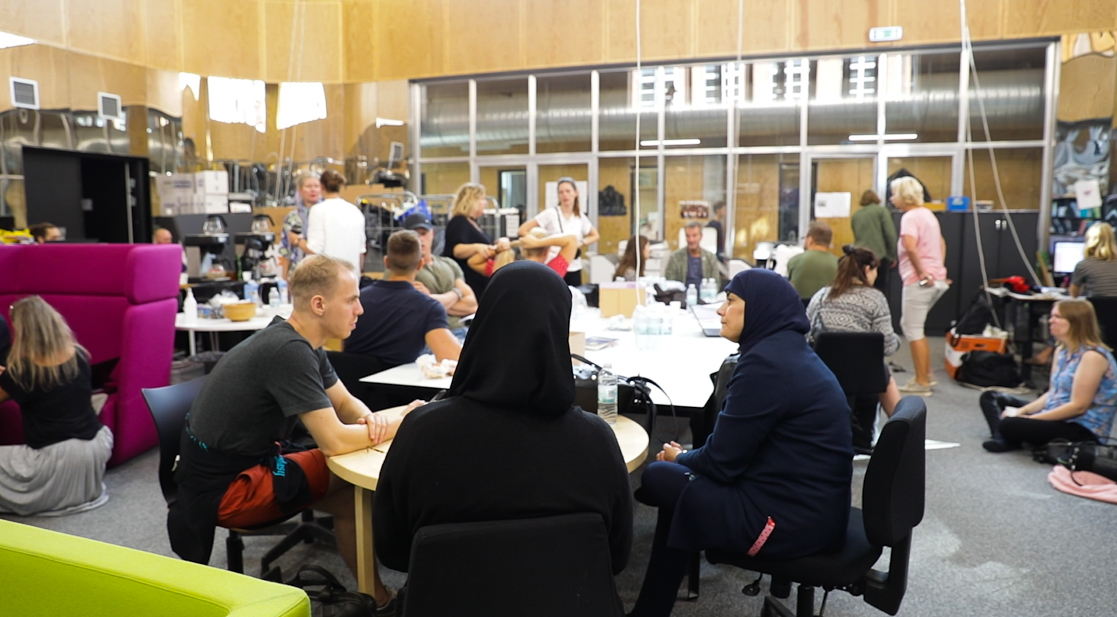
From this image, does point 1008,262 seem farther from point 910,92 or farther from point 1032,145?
point 910,92

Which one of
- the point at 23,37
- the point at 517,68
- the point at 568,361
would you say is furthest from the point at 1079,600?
the point at 23,37

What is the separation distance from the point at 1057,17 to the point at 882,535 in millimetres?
8830

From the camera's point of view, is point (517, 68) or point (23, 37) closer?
point (23, 37)

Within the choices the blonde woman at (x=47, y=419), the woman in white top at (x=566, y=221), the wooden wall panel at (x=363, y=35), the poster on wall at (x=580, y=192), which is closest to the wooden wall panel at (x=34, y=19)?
the wooden wall panel at (x=363, y=35)

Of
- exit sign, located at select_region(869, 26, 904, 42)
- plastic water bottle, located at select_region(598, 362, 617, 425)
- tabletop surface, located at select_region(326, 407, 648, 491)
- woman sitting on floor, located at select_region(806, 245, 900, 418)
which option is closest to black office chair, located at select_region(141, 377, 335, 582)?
tabletop surface, located at select_region(326, 407, 648, 491)

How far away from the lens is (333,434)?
242 centimetres

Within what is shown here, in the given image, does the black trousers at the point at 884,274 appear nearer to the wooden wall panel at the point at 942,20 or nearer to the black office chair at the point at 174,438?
the wooden wall panel at the point at 942,20

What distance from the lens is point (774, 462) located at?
2.22 metres

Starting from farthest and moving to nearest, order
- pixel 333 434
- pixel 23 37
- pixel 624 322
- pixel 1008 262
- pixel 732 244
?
pixel 732 244 < pixel 1008 262 < pixel 23 37 < pixel 624 322 < pixel 333 434

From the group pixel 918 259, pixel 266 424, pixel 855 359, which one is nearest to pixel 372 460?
pixel 266 424

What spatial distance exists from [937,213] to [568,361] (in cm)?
842

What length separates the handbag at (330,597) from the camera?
2.56 m

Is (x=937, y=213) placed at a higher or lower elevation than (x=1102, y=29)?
lower

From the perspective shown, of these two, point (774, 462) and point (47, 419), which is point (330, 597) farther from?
point (47, 419)
